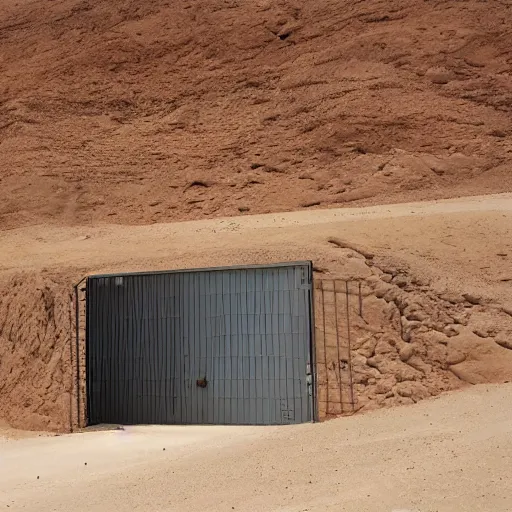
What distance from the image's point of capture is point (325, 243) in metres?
15.8

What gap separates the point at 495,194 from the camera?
23.1 metres

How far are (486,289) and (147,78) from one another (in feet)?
59.9

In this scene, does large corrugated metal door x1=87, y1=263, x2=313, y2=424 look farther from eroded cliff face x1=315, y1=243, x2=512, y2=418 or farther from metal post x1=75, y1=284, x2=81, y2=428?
eroded cliff face x1=315, y1=243, x2=512, y2=418

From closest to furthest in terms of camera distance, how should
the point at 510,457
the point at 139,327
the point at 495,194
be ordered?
the point at 510,457 < the point at 139,327 < the point at 495,194

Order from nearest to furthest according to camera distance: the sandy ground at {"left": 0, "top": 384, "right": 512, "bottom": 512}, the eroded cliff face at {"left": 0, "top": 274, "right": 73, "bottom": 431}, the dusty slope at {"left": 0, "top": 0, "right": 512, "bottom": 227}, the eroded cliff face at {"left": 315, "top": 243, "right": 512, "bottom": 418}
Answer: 1. the sandy ground at {"left": 0, "top": 384, "right": 512, "bottom": 512}
2. the eroded cliff face at {"left": 315, "top": 243, "right": 512, "bottom": 418}
3. the eroded cliff face at {"left": 0, "top": 274, "right": 73, "bottom": 431}
4. the dusty slope at {"left": 0, "top": 0, "right": 512, "bottom": 227}

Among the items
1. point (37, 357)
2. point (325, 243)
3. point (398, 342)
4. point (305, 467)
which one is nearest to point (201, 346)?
point (398, 342)

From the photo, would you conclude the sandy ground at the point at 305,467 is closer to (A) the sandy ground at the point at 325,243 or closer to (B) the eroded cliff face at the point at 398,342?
(B) the eroded cliff face at the point at 398,342

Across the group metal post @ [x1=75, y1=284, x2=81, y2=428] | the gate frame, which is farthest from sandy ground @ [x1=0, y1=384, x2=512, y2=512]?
metal post @ [x1=75, y1=284, x2=81, y2=428]

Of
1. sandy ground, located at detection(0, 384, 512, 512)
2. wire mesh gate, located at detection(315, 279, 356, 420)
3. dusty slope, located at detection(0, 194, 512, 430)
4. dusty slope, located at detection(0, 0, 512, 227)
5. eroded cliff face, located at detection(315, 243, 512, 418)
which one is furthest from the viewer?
dusty slope, located at detection(0, 0, 512, 227)

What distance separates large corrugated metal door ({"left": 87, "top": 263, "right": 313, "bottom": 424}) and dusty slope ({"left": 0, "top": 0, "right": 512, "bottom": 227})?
1052cm

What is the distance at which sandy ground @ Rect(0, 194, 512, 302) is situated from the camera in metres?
14.6

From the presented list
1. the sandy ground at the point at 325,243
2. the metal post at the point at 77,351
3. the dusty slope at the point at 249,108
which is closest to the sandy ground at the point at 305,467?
the metal post at the point at 77,351

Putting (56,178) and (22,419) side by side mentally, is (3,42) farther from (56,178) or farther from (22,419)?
(22,419)

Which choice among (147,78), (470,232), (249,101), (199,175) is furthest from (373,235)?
(147,78)
